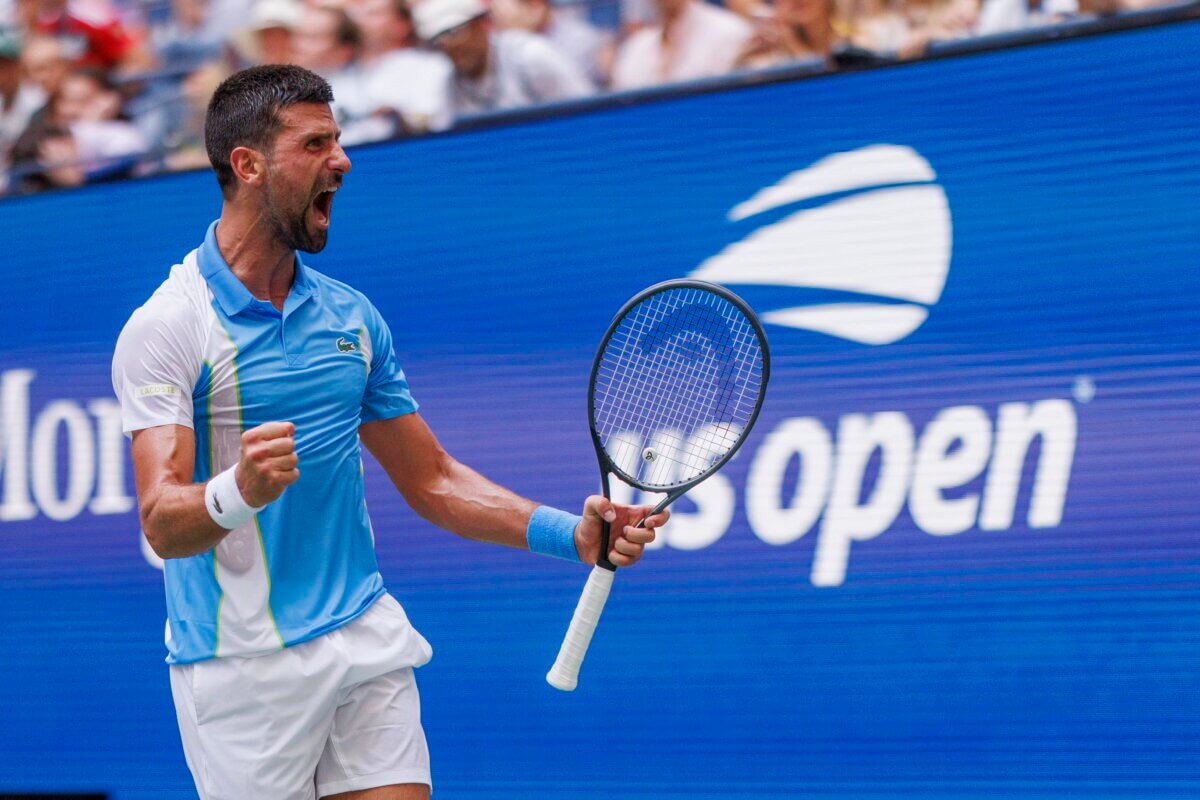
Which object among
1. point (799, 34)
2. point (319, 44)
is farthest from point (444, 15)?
point (799, 34)

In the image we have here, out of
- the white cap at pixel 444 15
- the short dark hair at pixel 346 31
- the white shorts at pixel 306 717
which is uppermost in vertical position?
the short dark hair at pixel 346 31

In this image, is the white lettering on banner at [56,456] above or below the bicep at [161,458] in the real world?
above

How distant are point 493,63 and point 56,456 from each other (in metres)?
1.91

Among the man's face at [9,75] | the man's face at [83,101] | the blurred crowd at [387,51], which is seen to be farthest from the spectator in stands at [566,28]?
the man's face at [9,75]

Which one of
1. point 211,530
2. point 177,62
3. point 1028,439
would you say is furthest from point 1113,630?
point 177,62

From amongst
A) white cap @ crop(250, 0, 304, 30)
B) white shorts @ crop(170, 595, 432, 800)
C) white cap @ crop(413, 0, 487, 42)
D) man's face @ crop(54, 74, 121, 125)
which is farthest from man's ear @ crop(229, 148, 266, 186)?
man's face @ crop(54, 74, 121, 125)

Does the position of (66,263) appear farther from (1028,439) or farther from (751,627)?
(1028,439)

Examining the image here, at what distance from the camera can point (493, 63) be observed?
4.99 m

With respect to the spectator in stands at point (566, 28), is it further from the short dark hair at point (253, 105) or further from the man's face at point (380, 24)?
the short dark hair at point (253, 105)

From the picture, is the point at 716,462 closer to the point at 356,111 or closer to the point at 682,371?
the point at 682,371

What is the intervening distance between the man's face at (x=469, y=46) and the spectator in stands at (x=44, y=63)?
1836 mm

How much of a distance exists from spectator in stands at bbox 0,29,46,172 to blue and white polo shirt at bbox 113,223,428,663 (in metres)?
3.43

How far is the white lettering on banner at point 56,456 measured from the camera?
5.22 metres

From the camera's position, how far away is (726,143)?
4410mm
